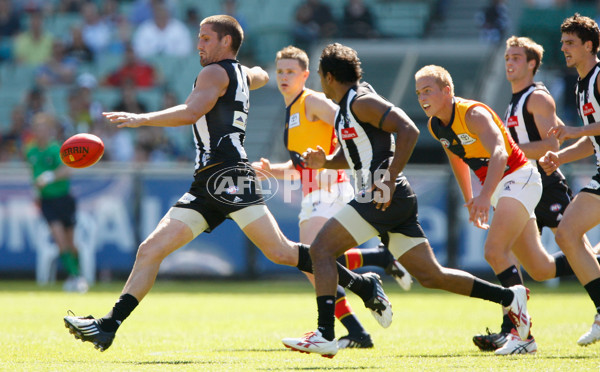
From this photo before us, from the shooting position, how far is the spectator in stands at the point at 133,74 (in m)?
19.1

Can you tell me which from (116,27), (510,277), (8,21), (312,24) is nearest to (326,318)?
(510,277)

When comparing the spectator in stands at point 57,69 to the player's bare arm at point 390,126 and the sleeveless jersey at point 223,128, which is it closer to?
the sleeveless jersey at point 223,128

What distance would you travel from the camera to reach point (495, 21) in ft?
63.6

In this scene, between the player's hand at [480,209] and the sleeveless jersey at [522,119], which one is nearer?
the player's hand at [480,209]

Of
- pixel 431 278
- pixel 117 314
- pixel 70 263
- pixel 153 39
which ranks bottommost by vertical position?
pixel 70 263

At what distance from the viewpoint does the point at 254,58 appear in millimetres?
20109

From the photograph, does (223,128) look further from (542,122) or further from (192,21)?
(192,21)

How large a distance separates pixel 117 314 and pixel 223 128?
5.69 feet

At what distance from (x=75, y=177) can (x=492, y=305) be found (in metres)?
7.70

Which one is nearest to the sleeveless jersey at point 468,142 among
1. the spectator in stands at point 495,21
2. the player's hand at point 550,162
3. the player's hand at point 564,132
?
the player's hand at point 550,162

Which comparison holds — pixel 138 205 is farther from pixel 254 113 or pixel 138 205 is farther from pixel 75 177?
pixel 254 113

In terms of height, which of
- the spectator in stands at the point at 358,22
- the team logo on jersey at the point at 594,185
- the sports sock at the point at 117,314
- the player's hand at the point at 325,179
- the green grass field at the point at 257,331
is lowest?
the green grass field at the point at 257,331

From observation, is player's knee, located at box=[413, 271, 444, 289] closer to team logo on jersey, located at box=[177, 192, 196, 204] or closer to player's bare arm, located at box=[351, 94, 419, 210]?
player's bare arm, located at box=[351, 94, 419, 210]

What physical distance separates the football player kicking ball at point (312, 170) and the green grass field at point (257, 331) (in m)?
0.84
